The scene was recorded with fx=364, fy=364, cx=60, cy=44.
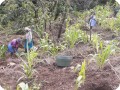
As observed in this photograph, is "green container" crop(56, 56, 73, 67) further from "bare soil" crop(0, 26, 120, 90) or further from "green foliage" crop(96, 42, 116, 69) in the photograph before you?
"green foliage" crop(96, 42, 116, 69)

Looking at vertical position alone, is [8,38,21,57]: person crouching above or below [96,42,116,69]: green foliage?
below

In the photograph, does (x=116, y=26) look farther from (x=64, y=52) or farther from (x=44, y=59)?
(x=44, y=59)

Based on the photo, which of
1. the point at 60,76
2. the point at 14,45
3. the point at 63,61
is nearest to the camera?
the point at 60,76

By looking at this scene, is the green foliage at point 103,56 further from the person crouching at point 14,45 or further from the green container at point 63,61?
the person crouching at point 14,45

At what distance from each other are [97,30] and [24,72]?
15.4 feet

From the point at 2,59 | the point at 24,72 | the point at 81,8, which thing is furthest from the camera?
the point at 81,8

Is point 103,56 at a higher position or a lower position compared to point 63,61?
higher

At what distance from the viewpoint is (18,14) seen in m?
8.27

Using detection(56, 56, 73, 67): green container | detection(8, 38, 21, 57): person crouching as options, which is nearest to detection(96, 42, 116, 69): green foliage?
detection(56, 56, 73, 67): green container

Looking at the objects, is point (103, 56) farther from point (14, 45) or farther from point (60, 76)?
point (14, 45)

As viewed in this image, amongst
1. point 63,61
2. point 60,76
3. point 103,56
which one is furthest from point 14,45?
point 103,56

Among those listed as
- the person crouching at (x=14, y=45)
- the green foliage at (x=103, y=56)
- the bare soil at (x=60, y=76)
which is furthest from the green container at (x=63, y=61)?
the person crouching at (x=14, y=45)

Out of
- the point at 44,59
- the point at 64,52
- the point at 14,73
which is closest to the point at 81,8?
the point at 64,52

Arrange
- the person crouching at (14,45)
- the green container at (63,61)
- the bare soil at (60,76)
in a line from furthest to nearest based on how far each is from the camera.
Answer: the person crouching at (14,45)
the green container at (63,61)
the bare soil at (60,76)
